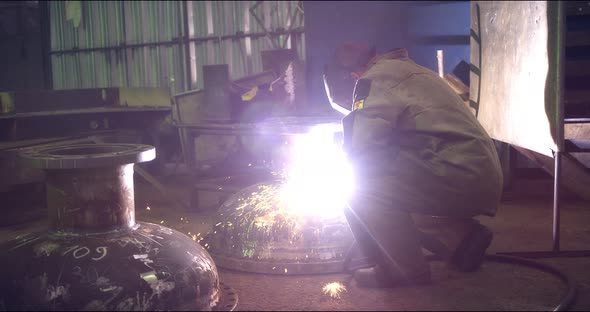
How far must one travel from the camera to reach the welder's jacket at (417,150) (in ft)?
12.4

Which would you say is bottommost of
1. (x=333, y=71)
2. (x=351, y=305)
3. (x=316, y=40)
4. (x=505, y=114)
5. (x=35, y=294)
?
(x=351, y=305)

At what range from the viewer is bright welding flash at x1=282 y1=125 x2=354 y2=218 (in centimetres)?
A: 476

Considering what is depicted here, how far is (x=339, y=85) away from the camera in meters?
4.57

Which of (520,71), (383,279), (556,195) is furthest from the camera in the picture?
(520,71)

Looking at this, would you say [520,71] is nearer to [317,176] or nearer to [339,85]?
[339,85]

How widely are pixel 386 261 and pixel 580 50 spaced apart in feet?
13.2

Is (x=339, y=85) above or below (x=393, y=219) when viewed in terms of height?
above

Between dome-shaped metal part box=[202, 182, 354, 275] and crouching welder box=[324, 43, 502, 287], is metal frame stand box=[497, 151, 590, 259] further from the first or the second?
dome-shaped metal part box=[202, 182, 354, 275]

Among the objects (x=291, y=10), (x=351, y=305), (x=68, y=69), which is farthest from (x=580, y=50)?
(x=68, y=69)

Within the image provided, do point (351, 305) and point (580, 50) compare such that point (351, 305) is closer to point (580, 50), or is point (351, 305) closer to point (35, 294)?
point (35, 294)

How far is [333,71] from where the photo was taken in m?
4.42

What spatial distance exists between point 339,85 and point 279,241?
4.22ft

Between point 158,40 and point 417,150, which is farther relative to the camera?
point 158,40

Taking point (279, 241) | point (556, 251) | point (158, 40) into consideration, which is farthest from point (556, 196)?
point (158, 40)
